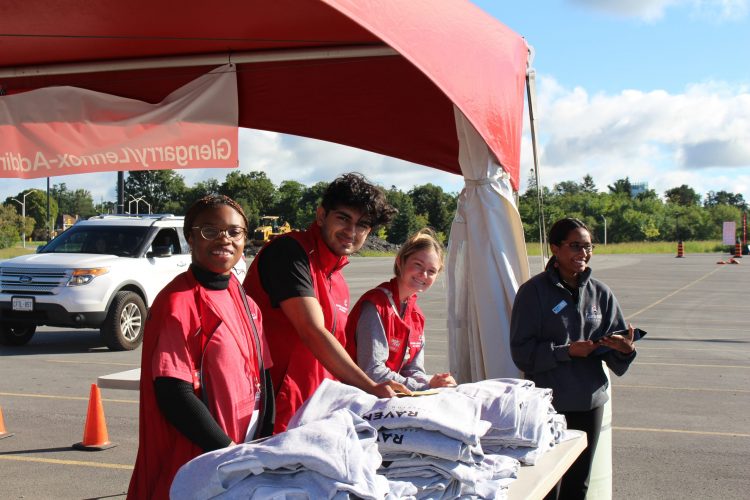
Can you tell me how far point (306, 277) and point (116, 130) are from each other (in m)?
2.71

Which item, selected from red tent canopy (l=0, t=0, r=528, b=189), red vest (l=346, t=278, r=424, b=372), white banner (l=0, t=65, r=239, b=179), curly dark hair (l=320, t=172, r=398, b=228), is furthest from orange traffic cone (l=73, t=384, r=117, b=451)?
curly dark hair (l=320, t=172, r=398, b=228)

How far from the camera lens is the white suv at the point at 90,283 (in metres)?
12.2

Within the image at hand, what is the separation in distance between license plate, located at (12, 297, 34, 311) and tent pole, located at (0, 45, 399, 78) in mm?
7597

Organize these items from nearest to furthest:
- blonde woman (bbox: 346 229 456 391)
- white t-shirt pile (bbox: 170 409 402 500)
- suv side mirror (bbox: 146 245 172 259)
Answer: white t-shirt pile (bbox: 170 409 402 500) < blonde woman (bbox: 346 229 456 391) < suv side mirror (bbox: 146 245 172 259)

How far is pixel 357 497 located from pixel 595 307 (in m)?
2.60

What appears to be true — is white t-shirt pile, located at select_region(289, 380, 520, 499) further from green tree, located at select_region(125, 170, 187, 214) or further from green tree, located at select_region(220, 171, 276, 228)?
green tree, located at select_region(220, 171, 276, 228)

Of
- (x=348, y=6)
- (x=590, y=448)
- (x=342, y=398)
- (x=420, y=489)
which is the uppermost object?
(x=348, y=6)

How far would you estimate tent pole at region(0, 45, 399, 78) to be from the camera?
4.76 m

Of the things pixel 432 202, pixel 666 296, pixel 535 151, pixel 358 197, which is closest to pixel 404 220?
pixel 432 202

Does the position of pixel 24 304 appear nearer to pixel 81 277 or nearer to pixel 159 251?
pixel 81 277

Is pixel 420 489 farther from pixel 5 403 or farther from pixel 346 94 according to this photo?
pixel 5 403

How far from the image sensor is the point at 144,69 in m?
5.29

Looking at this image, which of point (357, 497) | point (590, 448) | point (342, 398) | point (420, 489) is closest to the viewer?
point (357, 497)

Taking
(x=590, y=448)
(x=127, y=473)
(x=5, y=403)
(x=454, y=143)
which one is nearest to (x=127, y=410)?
(x=5, y=403)
